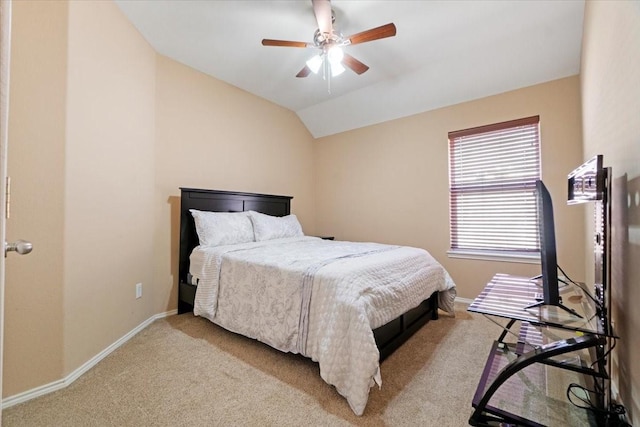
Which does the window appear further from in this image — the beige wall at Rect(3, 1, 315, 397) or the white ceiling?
the beige wall at Rect(3, 1, 315, 397)

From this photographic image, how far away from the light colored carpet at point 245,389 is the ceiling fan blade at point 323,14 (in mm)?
2523

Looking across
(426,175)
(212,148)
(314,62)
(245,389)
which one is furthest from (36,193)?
(426,175)

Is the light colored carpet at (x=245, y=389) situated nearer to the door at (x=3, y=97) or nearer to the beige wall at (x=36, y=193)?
the beige wall at (x=36, y=193)

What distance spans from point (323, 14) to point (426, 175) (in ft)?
7.38

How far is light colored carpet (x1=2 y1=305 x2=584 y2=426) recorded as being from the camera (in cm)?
149

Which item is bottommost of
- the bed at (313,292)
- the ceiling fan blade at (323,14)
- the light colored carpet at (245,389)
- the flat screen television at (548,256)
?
the light colored carpet at (245,389)

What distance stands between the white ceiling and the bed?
1.49 meters

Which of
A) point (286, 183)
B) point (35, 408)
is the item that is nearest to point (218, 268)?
point (35, 408)

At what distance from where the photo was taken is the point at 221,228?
3.00m

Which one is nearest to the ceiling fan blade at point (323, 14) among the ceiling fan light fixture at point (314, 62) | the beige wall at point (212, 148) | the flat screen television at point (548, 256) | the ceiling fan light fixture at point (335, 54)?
the ceiling fan light fixture at point (335, 54)

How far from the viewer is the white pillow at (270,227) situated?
3.32 meters

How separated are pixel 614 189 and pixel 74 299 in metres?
3.17

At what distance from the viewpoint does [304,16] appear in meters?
2.41

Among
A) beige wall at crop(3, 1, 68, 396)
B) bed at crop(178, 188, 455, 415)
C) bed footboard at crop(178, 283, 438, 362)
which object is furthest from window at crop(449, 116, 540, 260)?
beige wall at crop(3, 1, 68, 396)
